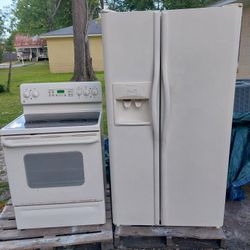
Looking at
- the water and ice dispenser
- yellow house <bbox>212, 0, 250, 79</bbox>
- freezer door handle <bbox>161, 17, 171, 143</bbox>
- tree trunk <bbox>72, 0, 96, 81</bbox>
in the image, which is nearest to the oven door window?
the water and ice dispenser

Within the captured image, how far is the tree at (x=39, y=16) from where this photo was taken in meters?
25.2

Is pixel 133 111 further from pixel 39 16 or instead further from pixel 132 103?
pixel 39 16

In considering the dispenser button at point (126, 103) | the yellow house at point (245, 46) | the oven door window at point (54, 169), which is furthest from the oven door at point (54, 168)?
the yellow house at point (245, 46)

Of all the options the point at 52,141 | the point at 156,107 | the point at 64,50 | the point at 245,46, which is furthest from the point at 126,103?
the point at 64,50

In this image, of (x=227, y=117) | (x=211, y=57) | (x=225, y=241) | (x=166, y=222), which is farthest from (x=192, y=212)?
(x=211, y=57)

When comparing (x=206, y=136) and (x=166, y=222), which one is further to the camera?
(x=166, y=222)

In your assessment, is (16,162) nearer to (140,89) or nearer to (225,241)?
(140,89)

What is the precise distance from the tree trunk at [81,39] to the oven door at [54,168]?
20.6ft

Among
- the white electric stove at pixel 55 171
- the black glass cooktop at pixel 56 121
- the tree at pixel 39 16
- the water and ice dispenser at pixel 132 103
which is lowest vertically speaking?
the white electric stove at pixel 55 171

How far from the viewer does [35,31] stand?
93.3ft

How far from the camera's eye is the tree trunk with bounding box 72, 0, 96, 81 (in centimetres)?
808

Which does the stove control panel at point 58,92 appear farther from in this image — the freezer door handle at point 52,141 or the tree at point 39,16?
the tree at point 39,16

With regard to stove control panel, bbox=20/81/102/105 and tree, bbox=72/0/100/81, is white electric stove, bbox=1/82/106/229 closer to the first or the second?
stove control panel, bbox=20/81/102/105

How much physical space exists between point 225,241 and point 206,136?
2.78ft
